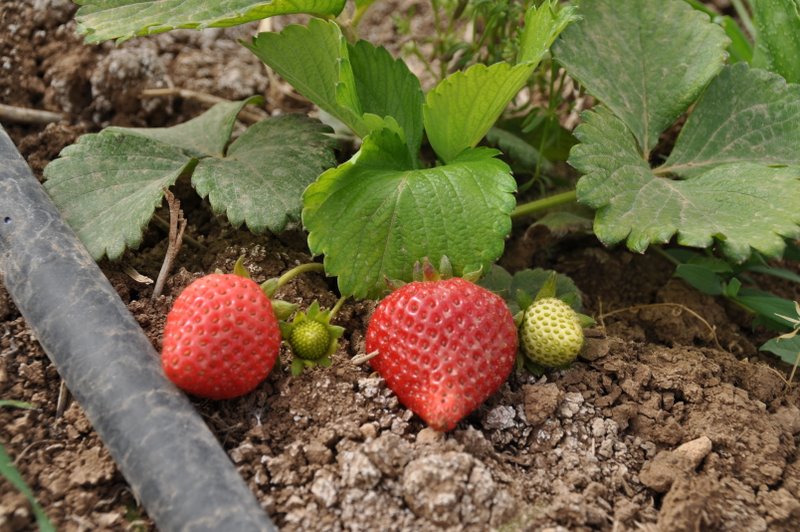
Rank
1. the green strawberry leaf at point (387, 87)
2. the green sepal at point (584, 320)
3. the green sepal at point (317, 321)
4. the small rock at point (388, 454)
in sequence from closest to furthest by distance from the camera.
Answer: the small rock at point (388, 454), the green sepal at point (317, 321), the green sepal at point (584, 320), the green strawberry leaf at point (387, 87)

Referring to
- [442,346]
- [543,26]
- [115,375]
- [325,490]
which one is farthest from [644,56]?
[115,375]

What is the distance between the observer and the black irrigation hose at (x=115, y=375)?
4.65 ft

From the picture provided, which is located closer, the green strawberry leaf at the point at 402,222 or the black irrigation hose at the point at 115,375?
the black irrigation hose at the point at 115,375

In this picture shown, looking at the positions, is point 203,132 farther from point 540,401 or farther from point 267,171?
point 540,401

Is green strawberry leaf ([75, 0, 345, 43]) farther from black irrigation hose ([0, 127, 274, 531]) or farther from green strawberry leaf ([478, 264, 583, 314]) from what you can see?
green strawberry leaf ([478, 264, 583, 314])

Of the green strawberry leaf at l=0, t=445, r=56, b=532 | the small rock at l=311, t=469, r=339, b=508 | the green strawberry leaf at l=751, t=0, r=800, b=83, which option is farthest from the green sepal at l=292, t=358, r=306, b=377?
the green strawberry leaf at l=751, t=0, r=800, b=83

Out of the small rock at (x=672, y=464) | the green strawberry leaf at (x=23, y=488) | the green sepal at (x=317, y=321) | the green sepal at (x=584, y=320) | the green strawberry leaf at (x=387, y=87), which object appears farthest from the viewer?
the green strawberry leaf at (x=387, y=87)

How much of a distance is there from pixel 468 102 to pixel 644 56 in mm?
554

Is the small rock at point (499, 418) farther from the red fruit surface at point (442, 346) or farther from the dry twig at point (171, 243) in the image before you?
the dry twig at point (171, 243)

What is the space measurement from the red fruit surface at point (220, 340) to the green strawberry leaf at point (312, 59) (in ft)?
1.56

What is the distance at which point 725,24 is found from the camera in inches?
101

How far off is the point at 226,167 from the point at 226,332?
0.59m

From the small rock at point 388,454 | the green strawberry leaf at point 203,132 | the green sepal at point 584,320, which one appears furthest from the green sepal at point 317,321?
the green strawberry leaf at point 203,132

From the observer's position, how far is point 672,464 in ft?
5.41
